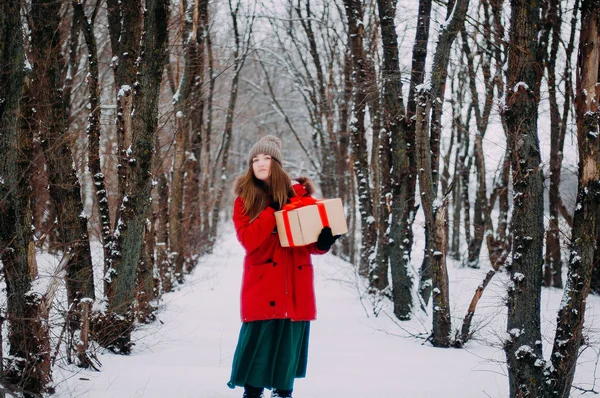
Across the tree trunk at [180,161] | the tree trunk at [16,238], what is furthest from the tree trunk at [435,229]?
the tree trunk at [180,161]

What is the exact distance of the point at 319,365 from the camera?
588 cm

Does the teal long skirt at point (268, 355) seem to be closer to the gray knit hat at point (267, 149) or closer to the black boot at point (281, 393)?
the black boot at point (281, 393)

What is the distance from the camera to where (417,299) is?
8.59m

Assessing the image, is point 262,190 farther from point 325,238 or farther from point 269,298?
point 269,298

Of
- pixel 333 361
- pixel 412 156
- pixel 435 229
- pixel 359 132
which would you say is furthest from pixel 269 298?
pixel 359 132

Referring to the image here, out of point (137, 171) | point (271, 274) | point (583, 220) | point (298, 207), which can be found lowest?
point (271, 274)

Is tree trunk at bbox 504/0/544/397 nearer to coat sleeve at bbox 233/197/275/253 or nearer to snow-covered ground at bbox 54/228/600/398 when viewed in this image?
snow-covered ground at bbox 54/228/600/398

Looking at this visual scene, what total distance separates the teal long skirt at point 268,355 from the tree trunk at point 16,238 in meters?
1.30

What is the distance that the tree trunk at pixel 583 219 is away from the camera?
3.95 meters

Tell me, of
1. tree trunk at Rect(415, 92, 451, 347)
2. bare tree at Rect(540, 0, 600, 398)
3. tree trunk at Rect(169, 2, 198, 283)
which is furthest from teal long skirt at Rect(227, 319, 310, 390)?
tree trunk at Rect(169, 2, 198, 283)

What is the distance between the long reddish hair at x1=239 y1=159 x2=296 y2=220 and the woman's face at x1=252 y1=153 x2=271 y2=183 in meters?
0.03

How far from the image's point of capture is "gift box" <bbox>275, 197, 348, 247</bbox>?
3.90 metres

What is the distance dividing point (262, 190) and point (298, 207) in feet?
1.21

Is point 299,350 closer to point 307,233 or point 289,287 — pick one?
point 289,287
